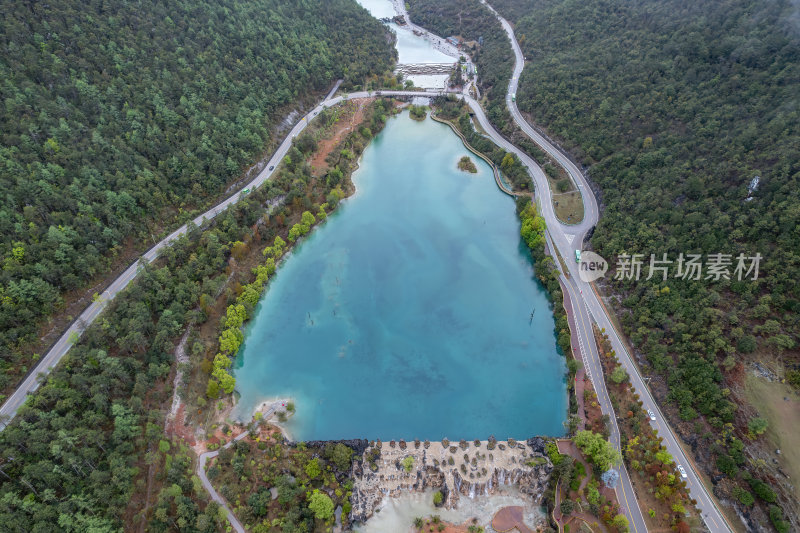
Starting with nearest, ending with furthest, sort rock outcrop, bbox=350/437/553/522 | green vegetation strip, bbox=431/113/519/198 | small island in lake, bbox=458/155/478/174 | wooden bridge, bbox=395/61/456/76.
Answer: rock outcrop, bbox=350/437/553/522, green vegetation strip, bbox=431/113/519/198, small island in lake, bbox=458/155/478/174, wooden bridge, bbox=395/61/456/76

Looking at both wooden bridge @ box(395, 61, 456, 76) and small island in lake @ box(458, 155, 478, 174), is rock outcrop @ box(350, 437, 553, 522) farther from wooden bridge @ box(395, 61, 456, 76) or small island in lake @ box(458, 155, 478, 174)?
wooden bridge @ box(395, 61, 456, 76)

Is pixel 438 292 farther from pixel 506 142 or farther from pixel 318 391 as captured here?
pixel 506 142

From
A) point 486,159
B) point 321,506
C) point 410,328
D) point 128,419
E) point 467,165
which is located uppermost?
point 486,159

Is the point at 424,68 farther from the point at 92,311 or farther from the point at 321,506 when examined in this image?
the point at 321,506

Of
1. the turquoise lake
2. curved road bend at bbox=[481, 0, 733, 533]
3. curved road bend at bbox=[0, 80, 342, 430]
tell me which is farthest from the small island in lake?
curved road bend at bbox=[0, 80, 342, 430]

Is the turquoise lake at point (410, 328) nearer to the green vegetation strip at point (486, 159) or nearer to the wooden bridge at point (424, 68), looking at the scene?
the green vegetation strip at point (486, 159)

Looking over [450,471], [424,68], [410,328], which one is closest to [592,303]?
[410,328]

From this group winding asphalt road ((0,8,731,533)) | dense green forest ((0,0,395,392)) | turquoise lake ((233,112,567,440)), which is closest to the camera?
winding asphalt road ((0,8,731,533))

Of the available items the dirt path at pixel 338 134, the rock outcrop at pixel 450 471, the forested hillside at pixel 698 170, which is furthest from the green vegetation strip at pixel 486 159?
the rock outcrop at pixel 450 471
